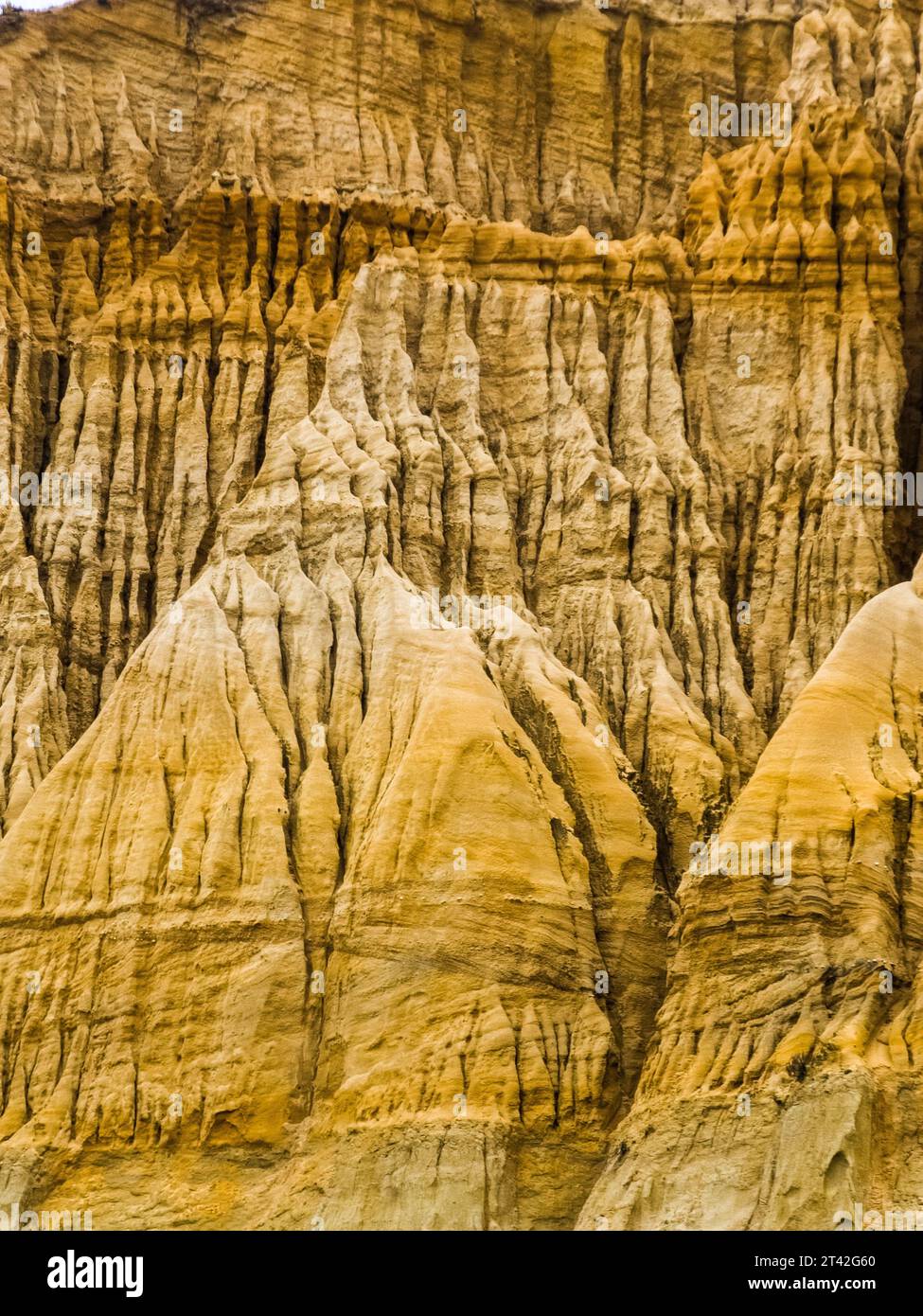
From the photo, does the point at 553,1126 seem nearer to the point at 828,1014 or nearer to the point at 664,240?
the point at 828,1014

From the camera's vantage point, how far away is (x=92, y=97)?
82.9 m

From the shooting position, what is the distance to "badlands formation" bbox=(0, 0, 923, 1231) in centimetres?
5803

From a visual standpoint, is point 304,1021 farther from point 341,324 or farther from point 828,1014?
point 341,324

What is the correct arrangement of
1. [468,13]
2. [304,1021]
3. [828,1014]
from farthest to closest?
[468,13]
[304,1021]
[828,1014]

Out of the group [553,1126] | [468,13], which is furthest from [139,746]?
[468,13]

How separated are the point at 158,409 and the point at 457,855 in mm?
20177

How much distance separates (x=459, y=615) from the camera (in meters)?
68.8

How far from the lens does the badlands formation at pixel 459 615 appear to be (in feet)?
190

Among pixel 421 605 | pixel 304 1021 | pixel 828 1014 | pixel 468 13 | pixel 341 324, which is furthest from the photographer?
pixel 468 13

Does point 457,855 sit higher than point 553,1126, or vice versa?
point 457,855

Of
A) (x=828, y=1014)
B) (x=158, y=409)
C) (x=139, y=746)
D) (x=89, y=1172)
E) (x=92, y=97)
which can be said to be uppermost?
(x=92, y=97)

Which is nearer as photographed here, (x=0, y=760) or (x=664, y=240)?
(x=0, y=760)

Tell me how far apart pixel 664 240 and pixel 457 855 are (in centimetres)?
2266

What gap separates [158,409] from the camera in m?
76.4
